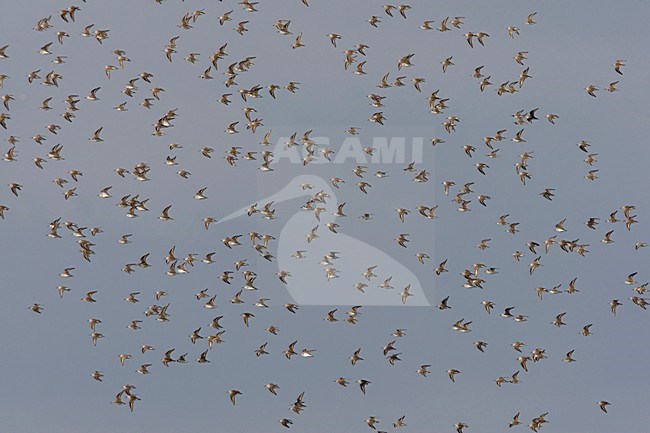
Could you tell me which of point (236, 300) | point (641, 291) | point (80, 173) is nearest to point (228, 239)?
point (236, 300)

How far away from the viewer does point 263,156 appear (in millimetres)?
82688

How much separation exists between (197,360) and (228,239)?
6792mm

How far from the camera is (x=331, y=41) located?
82.4m

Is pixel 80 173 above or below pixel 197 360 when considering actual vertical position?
above

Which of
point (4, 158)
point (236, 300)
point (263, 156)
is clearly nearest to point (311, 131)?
point (263, 156)

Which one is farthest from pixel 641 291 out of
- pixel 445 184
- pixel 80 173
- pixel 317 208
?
pixel 80 173

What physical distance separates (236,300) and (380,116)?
42.2ft

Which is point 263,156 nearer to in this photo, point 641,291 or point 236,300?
point 236,300

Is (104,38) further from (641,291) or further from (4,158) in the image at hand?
(641,291)

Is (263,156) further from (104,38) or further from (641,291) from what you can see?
(641,291)

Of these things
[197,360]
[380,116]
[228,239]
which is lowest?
[197,360]

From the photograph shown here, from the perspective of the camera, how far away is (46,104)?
81.7m

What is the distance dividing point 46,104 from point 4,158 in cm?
379

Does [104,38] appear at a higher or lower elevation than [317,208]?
higher
